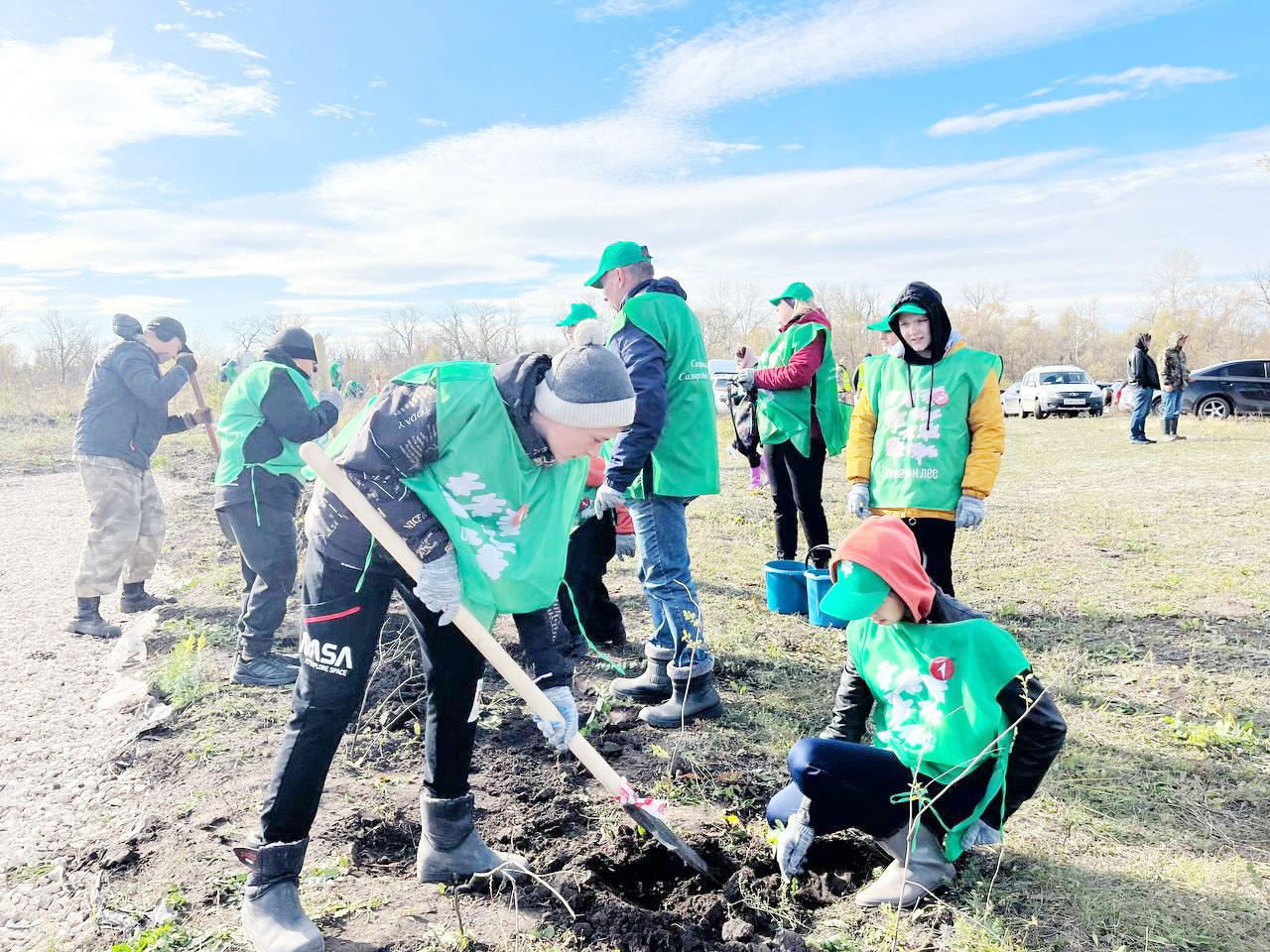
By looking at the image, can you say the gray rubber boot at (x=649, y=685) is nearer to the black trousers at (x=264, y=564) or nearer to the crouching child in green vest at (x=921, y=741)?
the crouching child in green vest at (x=921, y=741)

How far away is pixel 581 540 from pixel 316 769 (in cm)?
252

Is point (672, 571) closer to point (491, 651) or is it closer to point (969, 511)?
point (969, 511)

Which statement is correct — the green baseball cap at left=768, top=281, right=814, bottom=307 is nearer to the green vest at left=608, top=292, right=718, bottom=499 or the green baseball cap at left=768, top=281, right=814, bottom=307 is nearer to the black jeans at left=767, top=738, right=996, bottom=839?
the green vest at left=608, top=292, right=718, bottom=499

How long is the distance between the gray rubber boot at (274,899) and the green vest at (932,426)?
286 centimetres

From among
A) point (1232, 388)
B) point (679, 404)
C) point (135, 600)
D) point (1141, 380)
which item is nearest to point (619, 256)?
point (679, 404)

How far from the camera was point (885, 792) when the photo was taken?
2.41 m

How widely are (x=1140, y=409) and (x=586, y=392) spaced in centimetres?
1475

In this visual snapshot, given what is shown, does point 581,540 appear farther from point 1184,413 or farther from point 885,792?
point 1184,413

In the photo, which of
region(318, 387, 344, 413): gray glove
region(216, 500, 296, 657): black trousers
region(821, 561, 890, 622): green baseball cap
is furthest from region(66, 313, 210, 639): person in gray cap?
region(821, 561, 890, 622): green baseball cap

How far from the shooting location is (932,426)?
3.72 meters

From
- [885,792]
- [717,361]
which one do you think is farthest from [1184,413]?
[885,792]

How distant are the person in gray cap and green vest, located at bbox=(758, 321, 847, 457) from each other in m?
4.08

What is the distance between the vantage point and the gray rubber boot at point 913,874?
7.88ft

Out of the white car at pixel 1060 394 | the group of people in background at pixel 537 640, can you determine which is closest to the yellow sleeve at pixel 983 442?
the group of people in background at pixel 537 640
